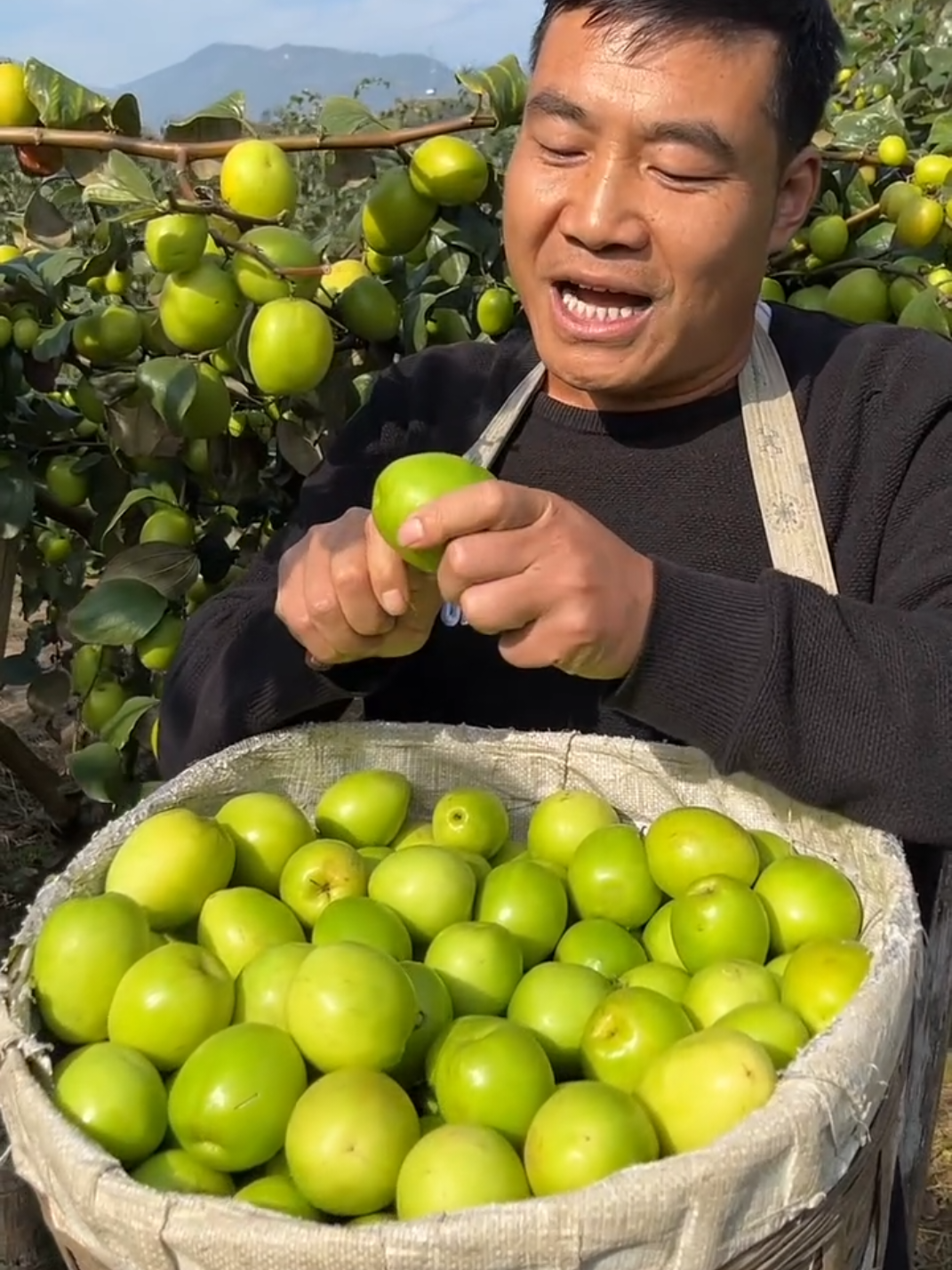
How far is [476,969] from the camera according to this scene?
3.60 feet

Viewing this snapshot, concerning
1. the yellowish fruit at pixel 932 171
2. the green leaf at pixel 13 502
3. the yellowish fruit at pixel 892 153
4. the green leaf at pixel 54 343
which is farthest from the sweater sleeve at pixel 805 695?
the yellowish fruit at pixel 892 153

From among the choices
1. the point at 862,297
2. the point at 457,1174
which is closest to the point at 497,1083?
the point at 457,1174

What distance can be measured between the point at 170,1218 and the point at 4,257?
1.63 meters

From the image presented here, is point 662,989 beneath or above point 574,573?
beneath

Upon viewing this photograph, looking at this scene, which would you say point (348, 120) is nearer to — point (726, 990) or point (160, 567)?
point (160, 567)

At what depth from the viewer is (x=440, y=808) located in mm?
1253

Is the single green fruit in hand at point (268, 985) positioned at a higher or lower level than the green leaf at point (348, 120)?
lower

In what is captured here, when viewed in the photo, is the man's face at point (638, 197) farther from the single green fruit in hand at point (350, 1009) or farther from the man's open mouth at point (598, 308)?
the single green fruit in hand at point (350, 1009)

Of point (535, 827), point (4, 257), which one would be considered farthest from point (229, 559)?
point (535, 827)

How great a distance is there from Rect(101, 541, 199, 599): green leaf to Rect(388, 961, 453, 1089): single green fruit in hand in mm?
808

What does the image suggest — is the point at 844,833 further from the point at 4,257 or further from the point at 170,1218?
the point at 4,257

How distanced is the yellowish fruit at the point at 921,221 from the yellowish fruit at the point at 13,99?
1240mm

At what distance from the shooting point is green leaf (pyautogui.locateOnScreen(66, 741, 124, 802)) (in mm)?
1904

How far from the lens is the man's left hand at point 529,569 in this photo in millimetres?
977
